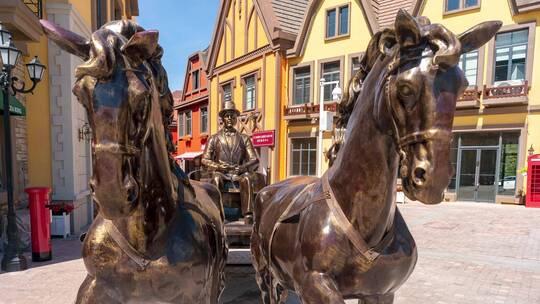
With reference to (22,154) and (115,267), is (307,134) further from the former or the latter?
(115,267)

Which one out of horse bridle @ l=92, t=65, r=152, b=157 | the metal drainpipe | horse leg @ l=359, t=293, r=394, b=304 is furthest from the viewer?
the metal drainpipe

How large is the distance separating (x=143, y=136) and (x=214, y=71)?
2160cm

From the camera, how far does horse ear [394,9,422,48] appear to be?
48.6 inches

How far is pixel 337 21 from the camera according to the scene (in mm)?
16422

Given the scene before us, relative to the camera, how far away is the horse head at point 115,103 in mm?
1153

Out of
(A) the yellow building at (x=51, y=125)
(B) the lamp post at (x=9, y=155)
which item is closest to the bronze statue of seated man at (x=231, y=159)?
(B) the lamp post at (x=9, y=155)

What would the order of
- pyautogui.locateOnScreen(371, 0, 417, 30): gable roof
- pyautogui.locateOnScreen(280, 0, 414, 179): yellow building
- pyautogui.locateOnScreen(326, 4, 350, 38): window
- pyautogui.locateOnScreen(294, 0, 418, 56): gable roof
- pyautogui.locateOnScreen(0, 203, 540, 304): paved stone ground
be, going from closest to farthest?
pyautogui.locateOnScreen(0, 203, 540, 304): paved stone ground → pyautogui.locateOnScreen(294, 0, 418, 56): gable roof → pyautogui.locateOnScreen(371, 0, 417, 30): gable roof → pyautogui.locateOnScreen(280, 0, 414, 179): yellow building → pyautogui.locateOnScreen(326, 4, 350, 38): window

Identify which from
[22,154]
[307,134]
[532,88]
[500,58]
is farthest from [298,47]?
[22,154]

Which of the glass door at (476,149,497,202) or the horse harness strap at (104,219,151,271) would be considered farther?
the glass door at (476,149,497,202)

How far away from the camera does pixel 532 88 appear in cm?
1212

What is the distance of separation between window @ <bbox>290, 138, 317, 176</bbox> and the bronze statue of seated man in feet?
39.9

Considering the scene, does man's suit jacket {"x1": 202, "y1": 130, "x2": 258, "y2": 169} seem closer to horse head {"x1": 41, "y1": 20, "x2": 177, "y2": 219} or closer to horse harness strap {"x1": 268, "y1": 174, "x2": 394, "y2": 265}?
horse harness strap {"x1": 268, "y1": 174, "x2": 394, "y2": 265}

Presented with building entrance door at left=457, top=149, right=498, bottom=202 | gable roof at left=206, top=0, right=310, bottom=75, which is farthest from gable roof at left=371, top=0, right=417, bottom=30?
building entrance door at left=457, top=149, right=498, bottom=202

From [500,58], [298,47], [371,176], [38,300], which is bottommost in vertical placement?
[38,300]
